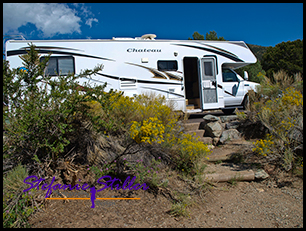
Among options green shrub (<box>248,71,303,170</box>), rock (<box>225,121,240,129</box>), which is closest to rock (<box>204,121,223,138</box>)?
rock (<box>225,121,240,129</box>)

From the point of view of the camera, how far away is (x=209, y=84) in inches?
344

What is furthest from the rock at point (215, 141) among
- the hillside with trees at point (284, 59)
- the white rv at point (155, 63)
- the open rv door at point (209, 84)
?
the hillside with trees at point (284, 59)

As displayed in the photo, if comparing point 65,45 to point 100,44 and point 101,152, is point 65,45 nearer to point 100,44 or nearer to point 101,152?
point 100,44

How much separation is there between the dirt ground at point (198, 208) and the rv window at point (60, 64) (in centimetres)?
527

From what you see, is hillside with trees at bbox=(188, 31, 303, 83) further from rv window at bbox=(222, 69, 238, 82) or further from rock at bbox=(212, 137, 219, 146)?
rock at bbox=(212, 137, 219, 146)

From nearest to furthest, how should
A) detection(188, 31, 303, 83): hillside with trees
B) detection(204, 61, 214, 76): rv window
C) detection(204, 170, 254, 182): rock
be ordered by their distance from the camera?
detection(204, 170, 254, 182): rock, detection(204, 61, 214, 76): rv window, detection(188, 31, 303, 83): hillside with trees

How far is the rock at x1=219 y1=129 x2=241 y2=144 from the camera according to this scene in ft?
20.1

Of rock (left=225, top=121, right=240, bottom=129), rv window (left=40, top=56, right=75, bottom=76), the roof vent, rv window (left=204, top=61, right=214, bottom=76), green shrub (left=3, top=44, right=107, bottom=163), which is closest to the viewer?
green shrub (left=3, top=44, right=107, bottom=163)

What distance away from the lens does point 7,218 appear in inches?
113

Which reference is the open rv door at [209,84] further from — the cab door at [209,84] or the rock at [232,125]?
the rock at [232,125]

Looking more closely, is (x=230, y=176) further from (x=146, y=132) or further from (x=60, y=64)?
(x=60, y=64)

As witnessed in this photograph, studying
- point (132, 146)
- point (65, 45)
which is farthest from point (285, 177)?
point (65, 45)

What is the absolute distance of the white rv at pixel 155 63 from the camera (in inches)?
306

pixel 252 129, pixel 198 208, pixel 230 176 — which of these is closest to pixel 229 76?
pixel 252 129
